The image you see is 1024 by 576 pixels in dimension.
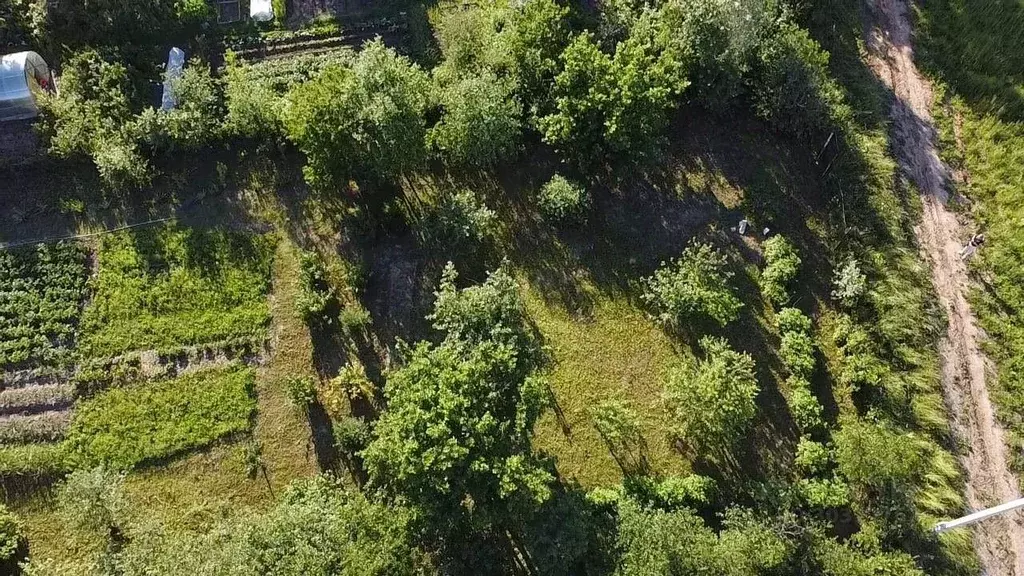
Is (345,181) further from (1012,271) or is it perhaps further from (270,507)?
(1012,271)

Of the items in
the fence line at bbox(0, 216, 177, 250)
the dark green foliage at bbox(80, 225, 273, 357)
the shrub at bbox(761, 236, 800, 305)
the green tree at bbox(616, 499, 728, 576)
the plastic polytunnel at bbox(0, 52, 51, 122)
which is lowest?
the green tree at bbox(616, 499, 728, 576)

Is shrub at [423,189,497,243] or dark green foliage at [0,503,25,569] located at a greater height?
shrub at [423,189,497,243]

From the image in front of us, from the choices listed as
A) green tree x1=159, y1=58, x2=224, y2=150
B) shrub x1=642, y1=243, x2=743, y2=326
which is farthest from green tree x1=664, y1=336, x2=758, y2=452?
green tree x1=159, y1=58, x2=224, y2=150

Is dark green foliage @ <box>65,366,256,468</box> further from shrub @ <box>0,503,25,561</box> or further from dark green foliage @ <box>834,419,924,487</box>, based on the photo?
dark green foliage @ <box>834,419,924,487</box>

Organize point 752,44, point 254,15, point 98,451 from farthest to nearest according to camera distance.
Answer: point 254,15 → point 752,44 → point 98,451

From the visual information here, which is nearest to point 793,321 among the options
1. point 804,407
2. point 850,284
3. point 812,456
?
point 850,284

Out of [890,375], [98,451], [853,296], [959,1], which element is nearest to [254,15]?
[98,451]
